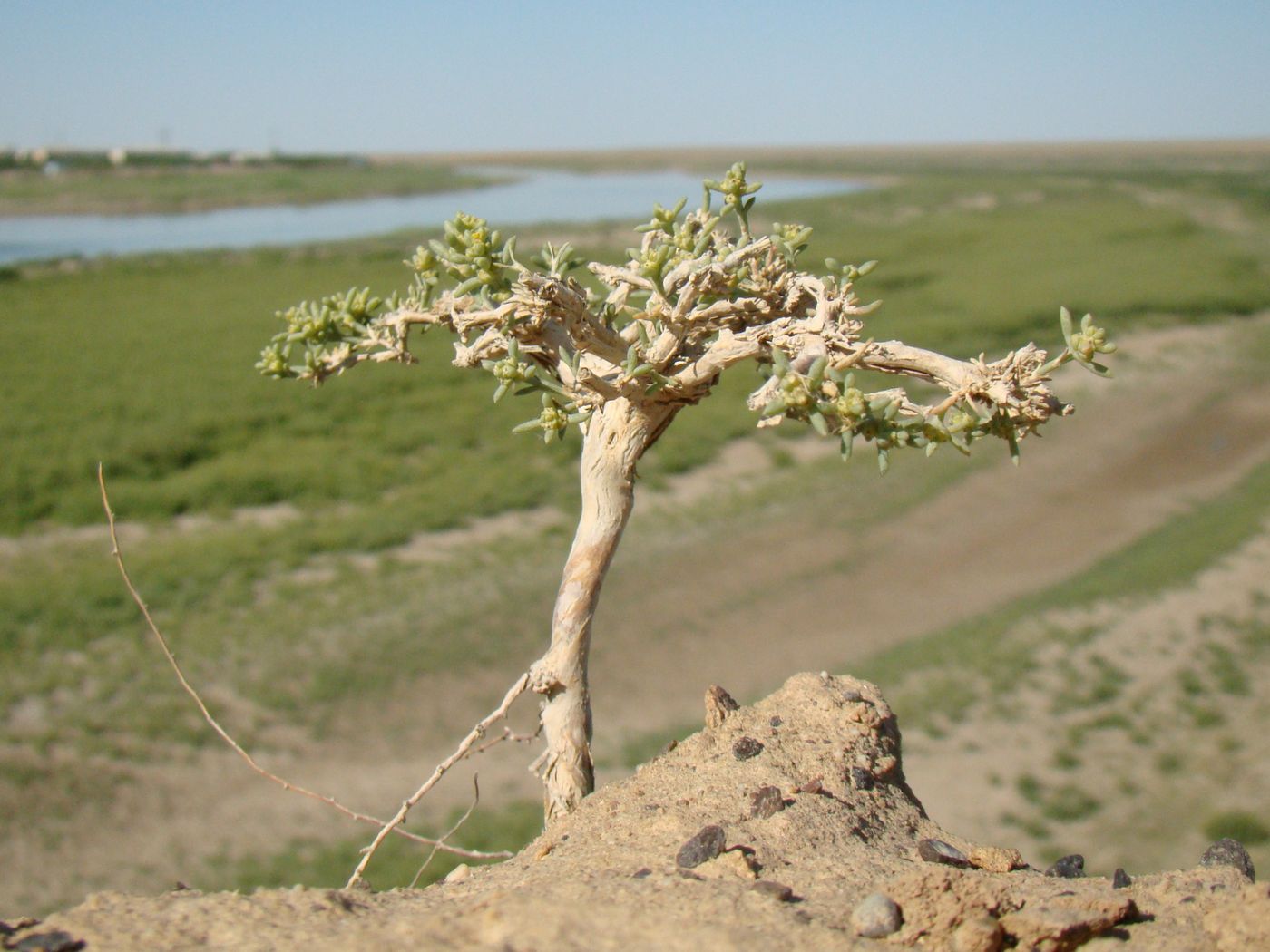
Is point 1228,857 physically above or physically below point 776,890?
below

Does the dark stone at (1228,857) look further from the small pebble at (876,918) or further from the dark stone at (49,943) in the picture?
the dark stone at (49,943)

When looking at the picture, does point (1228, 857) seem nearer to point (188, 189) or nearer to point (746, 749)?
point (746, 749)

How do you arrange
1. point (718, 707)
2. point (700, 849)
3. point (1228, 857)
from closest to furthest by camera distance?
1. point (700, 849)
2. point (1228, 857)
3. point (718, 707)

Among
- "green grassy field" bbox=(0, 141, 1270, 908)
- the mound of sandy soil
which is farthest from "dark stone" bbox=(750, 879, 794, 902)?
"green grassy field" bbox=(0, 141, 1270, 908)

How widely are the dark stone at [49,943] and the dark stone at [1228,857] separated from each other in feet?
7.66

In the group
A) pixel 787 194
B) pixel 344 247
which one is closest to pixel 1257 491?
pixel 344 247

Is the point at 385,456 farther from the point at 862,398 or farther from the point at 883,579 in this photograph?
the point at 862,398

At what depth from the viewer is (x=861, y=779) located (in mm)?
2736

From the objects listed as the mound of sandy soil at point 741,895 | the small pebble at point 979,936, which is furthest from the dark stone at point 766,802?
the small pebble at point 979,936

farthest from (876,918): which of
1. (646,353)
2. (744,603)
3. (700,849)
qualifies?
(744,603)

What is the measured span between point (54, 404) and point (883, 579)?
48.9 ft

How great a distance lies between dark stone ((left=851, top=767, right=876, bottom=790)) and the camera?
2.73m

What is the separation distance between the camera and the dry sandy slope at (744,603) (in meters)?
7.76

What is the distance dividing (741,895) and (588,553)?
0.92 metres
